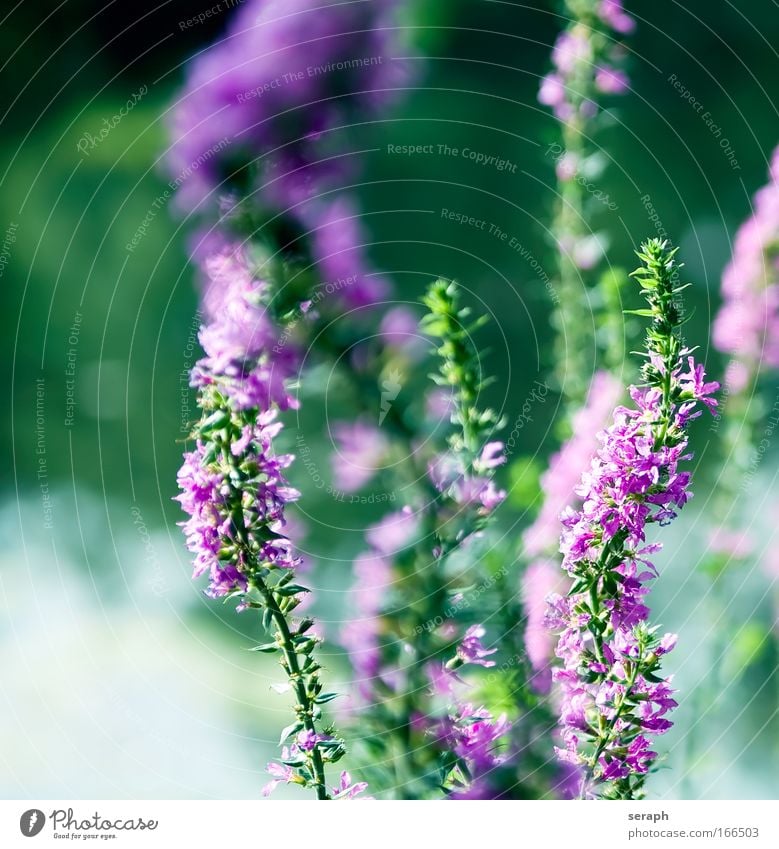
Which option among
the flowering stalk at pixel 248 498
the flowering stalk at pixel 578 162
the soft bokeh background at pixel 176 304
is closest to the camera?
the flowering stalk at pixel 248 498

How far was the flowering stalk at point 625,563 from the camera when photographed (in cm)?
67

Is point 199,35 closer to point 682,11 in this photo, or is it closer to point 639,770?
point 682,11

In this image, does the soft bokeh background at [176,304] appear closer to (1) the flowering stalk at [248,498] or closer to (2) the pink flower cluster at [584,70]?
(2) the pink flower cluster at [584,70]

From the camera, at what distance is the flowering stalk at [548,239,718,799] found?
669 mm

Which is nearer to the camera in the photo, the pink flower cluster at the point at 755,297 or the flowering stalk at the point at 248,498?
the flowering stalk at the point at 248,498

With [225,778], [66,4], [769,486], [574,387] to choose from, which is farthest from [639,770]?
[66,4]

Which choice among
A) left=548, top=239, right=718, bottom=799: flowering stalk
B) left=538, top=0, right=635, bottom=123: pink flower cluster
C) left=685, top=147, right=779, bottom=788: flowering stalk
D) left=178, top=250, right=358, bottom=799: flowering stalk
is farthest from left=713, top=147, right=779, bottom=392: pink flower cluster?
left=178, top=250, right=358, bottom=799: flowering stalk

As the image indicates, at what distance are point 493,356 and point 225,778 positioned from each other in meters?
0.67

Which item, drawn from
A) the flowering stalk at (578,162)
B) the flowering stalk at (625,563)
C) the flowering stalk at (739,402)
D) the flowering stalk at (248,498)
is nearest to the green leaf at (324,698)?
the flowering stalk at (248,498)

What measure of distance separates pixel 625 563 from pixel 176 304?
34.9 inches

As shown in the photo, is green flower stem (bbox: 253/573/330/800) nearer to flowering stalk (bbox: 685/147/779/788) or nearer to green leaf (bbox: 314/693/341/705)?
green leaf (bbox: 314/693/341/705)

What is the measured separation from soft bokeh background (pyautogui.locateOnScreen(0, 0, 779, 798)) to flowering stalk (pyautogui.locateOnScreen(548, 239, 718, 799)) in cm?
52

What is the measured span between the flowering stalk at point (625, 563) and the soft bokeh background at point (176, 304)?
0.52 metres

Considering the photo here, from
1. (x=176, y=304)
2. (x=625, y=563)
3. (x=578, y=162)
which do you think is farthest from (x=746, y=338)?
(x=176, y=304)
